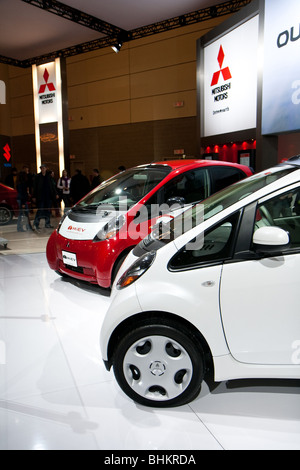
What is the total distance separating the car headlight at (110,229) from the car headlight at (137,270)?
153 cm

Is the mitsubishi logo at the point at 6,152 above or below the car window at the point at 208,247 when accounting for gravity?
above

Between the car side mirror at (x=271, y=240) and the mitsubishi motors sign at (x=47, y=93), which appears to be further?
the mitsubishi motors sign at (x=47, y=93)

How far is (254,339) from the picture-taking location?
1859 millimetres

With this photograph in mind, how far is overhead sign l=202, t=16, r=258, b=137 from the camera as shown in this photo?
22.6 feet

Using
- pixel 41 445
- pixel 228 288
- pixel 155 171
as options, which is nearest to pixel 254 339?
pixel 228 288

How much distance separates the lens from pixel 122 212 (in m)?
3.87

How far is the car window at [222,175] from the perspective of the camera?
429 centimetres

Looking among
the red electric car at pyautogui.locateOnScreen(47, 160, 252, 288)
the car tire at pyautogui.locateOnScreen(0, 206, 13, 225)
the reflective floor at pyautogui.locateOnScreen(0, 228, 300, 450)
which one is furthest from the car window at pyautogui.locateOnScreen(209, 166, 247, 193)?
the car tire at pyautogui.locateOnScreen(0, 206, 13, 225)

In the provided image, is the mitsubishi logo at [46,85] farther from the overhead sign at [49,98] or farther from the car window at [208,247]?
the car window at [208,247]

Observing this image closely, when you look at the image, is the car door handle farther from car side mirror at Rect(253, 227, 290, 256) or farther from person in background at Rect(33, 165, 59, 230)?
person in background at Rect(33, 165, 59, 230)

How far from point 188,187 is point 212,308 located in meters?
2.44

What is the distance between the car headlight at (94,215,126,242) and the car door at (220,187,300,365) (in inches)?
77.7

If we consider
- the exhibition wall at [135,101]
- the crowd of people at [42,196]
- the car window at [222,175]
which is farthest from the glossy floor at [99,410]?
the exhibition wall at [135,101]
